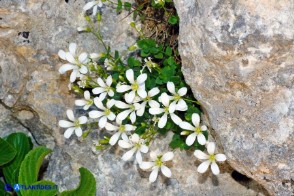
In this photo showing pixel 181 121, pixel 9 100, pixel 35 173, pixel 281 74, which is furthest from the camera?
pixel 9 100

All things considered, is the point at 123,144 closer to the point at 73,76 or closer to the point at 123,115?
the point at 123,115

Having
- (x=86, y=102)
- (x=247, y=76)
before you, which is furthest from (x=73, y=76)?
(x=247, y=76)

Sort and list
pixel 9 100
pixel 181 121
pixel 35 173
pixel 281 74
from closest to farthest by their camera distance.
Answer: pixel 281 74
pixel 181 121
pixel 35 173
pixel 9 100

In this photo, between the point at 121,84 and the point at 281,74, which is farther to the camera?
the point at 121,84

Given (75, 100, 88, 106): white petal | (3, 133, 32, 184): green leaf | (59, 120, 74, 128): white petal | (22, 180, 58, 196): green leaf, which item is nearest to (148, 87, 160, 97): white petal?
(75, 100, 88, 106): white petal

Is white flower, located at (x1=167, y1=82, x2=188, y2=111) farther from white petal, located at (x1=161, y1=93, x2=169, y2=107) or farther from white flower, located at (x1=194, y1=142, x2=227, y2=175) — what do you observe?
white flower, located at (x1=194, y1=142, x2=227, y2=175)

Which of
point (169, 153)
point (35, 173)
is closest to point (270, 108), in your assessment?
point (169, 153)

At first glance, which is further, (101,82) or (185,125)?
(101,82)

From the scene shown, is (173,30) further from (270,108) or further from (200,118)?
(270,108)
